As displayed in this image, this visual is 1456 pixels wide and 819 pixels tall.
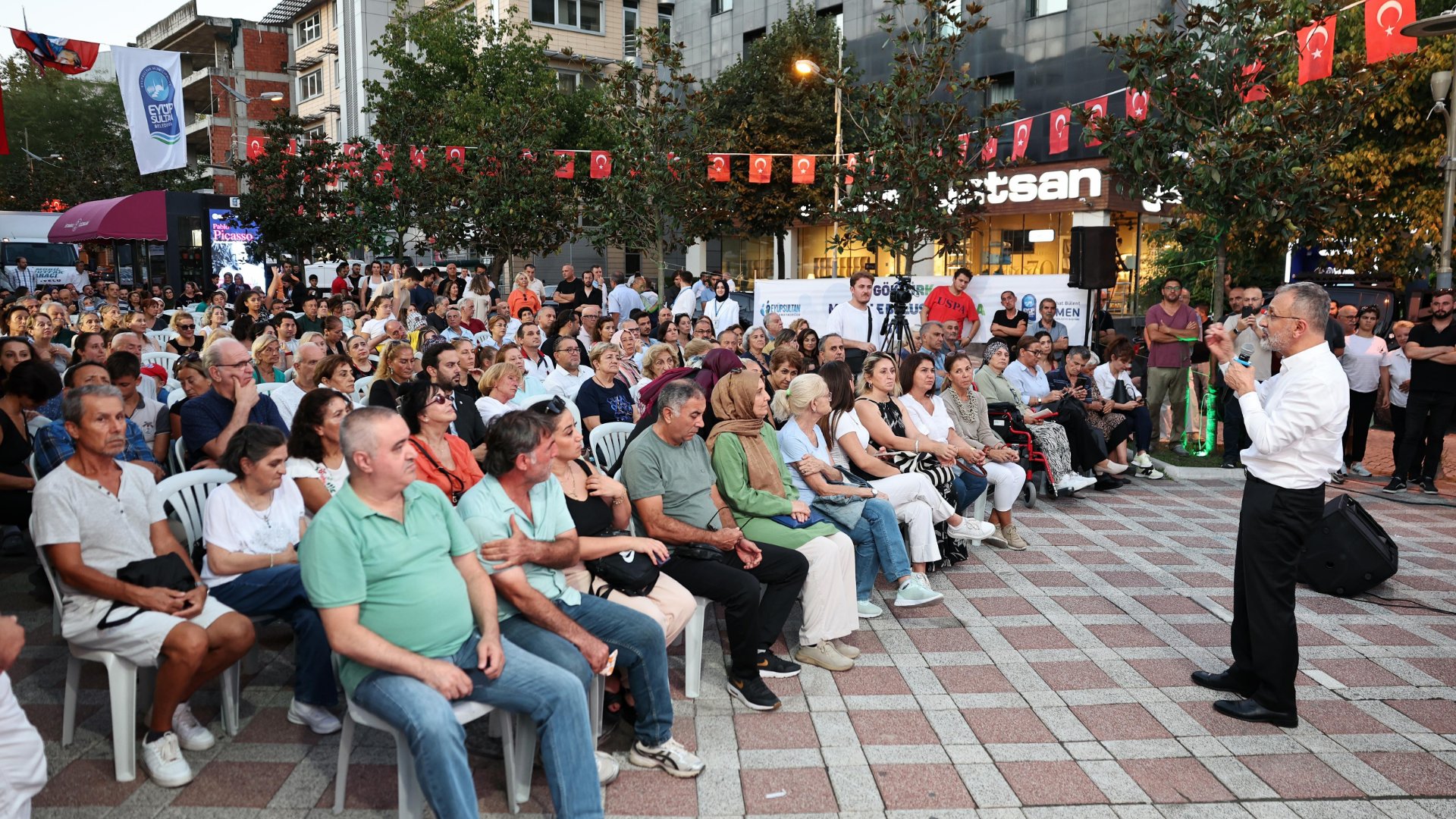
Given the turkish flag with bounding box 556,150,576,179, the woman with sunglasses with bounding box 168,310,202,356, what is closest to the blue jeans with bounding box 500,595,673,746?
the woman with sunglasses with bounding box 168,310,202,356

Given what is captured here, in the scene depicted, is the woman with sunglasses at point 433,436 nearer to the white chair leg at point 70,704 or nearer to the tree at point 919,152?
the white chair leg at point 70,704

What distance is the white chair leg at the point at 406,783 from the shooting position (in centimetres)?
292

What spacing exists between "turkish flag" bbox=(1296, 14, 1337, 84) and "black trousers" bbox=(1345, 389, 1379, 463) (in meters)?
3.33

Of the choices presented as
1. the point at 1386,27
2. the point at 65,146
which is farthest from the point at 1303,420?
the point at 65,146

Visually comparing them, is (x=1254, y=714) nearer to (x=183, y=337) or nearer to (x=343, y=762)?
(x=343, y=762)

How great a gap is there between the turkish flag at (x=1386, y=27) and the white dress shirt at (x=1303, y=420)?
8189mm

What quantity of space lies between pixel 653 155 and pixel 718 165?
112 cm

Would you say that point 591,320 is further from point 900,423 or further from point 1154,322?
point 1154,322

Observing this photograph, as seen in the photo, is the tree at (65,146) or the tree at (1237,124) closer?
the tree at (1237,124)

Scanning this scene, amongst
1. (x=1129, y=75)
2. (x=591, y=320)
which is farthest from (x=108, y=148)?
(x=1129, y=75)

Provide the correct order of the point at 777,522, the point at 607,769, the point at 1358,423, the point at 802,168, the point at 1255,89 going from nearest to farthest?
1. the point at 607,769
2. the point at 777,522
3. the point at 1358,423
4. the point at 1255,89
5. the point at 802,168

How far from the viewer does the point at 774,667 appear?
175 inches

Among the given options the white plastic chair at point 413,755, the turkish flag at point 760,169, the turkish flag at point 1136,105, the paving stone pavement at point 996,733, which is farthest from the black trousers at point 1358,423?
the turkish flag at point 760,169

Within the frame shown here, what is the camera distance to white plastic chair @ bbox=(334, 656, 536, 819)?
2943 millimetres
